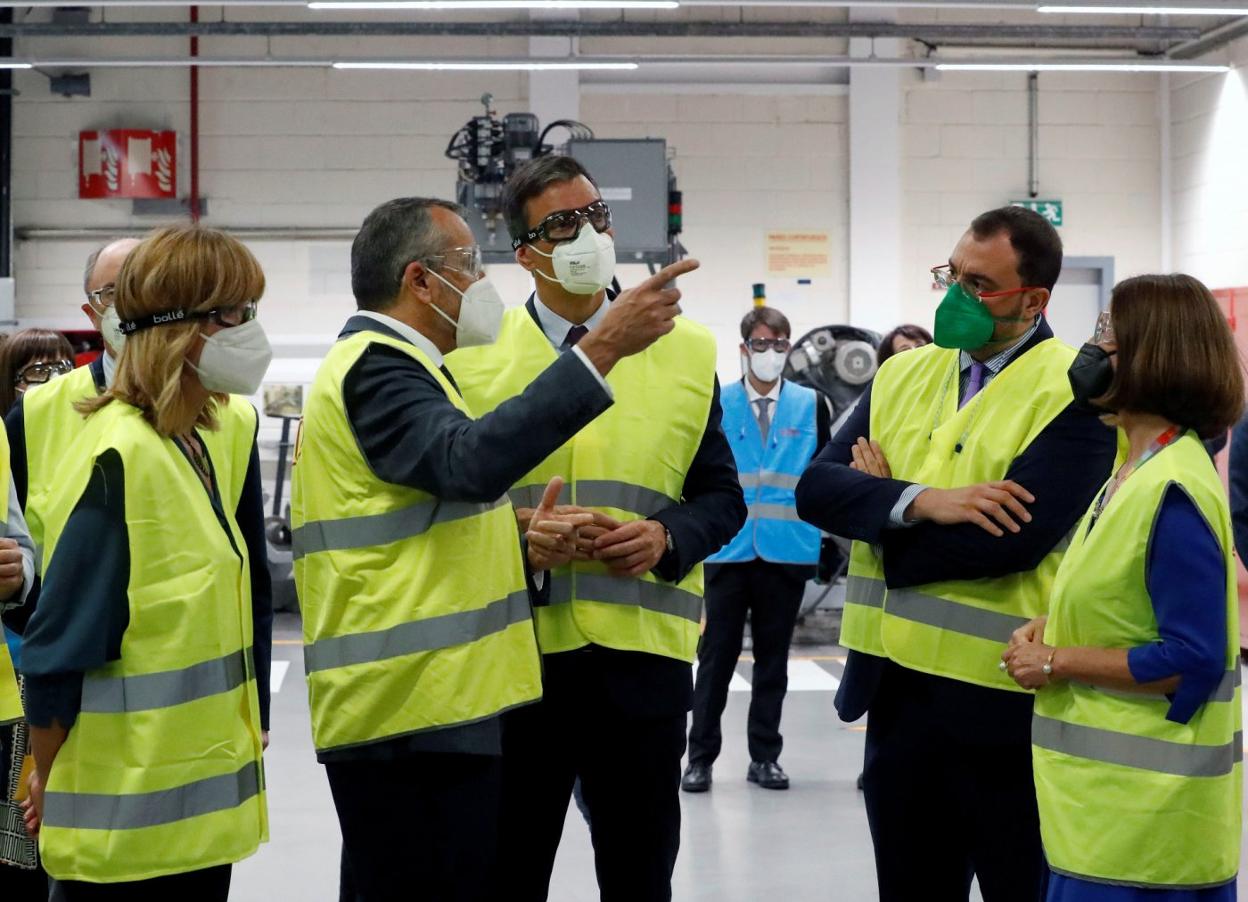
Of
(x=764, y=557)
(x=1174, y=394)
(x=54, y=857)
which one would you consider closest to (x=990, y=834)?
(x=1174, y=394)

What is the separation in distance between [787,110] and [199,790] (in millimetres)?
9805

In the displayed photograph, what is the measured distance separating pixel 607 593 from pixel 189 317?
0.79 meters

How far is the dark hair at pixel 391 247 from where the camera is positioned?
2.12 m

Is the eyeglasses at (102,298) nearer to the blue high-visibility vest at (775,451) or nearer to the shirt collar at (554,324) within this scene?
the shirt collar at (554,324)

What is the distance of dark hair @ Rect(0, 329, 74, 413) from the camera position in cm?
359

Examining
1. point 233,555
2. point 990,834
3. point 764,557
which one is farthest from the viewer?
point 764,557

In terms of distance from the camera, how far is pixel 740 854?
4.10 meters

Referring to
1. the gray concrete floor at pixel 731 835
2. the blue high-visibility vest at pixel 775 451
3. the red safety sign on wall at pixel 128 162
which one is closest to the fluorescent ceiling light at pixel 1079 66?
the blue high-visibility vest at pixel 775 451

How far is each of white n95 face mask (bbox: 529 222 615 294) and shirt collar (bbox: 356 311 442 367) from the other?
1.10 feet

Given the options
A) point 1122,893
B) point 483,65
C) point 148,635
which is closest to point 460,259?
point 148,635

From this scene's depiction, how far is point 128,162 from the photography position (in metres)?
10.6

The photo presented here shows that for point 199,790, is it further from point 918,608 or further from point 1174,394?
point 1174,394

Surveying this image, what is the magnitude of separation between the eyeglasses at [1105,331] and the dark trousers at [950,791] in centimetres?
60

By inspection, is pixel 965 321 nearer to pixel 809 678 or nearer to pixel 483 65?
pixel 809 678
